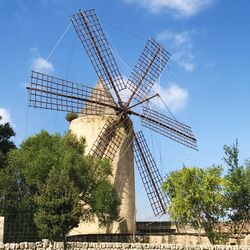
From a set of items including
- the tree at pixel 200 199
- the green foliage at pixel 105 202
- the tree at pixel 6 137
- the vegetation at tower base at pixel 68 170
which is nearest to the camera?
the green foliage at pixel 105 202

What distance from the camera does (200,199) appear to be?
2697 centimetres

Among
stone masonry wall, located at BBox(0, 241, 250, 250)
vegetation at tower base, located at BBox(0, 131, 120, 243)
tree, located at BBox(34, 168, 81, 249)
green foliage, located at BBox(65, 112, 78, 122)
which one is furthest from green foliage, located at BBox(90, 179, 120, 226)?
green foliage, located at BBox(65, 112, 78, 122)

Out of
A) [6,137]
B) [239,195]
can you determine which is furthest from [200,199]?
[6,137]

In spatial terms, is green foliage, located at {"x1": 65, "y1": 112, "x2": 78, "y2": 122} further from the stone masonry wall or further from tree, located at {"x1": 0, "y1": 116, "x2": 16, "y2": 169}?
the stone masonry wall

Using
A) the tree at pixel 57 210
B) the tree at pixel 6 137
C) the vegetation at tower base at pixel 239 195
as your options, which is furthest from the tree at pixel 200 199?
the tree at pixel 6 137

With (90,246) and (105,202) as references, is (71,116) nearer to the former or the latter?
(105,202)

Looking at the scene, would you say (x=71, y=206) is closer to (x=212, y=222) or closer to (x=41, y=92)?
(x=41, y=92)

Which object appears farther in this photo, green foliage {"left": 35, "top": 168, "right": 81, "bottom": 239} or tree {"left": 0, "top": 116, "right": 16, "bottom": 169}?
tree {"left": 0, "top": 116, "right": 16, "bottom": 169}

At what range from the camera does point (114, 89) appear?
96.5ft

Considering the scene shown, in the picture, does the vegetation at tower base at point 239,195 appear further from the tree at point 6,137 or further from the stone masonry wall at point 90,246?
the tree at point 6,137

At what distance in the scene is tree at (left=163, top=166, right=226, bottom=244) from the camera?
2693 cm

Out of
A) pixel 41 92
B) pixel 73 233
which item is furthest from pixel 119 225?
pixel 41 92

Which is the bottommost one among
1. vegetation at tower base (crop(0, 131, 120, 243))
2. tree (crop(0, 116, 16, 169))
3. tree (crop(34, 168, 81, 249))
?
tree (crop(34, 168, 81, 249))

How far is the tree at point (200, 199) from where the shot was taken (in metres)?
26.9
